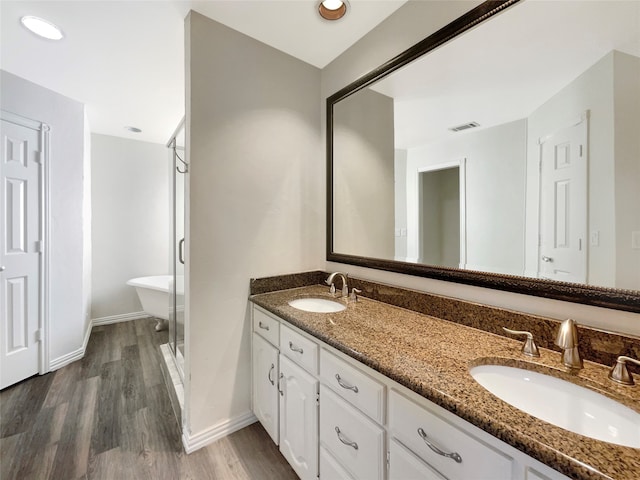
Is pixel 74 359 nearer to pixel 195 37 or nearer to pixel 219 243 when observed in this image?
pixel 219 243

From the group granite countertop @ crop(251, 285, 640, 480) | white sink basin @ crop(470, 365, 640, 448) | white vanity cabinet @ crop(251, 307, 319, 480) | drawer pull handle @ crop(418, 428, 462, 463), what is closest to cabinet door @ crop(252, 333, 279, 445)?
white vanity cabinet @ crop(251, 307, 319, 480)

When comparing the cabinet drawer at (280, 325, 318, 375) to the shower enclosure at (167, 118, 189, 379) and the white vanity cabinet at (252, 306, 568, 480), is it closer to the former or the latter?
the white vanity cabinet at (252, 306, 568, 480)

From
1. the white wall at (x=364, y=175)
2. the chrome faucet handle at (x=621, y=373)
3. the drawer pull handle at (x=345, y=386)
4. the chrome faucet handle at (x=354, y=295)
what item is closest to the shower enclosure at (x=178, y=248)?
the white wall at (x=364, y=175)

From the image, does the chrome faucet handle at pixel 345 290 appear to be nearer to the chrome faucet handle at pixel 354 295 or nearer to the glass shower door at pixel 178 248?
the chrome faucet handle at pixel 354 295

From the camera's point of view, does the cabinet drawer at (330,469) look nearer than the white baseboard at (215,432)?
Yes

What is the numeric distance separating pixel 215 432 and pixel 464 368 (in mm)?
1527

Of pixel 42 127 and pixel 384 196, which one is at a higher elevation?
pixel 42 127

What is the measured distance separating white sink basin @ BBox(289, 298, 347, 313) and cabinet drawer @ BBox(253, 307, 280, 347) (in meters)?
0.18

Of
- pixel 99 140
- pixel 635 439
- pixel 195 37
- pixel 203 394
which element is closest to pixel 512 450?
pixel 635 439

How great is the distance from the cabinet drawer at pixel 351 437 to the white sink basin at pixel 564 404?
0.41 meters

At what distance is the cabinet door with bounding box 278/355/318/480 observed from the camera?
120cm

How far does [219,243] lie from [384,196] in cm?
104

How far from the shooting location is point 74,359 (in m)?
2.58

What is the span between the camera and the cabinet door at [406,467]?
75 centimetres
